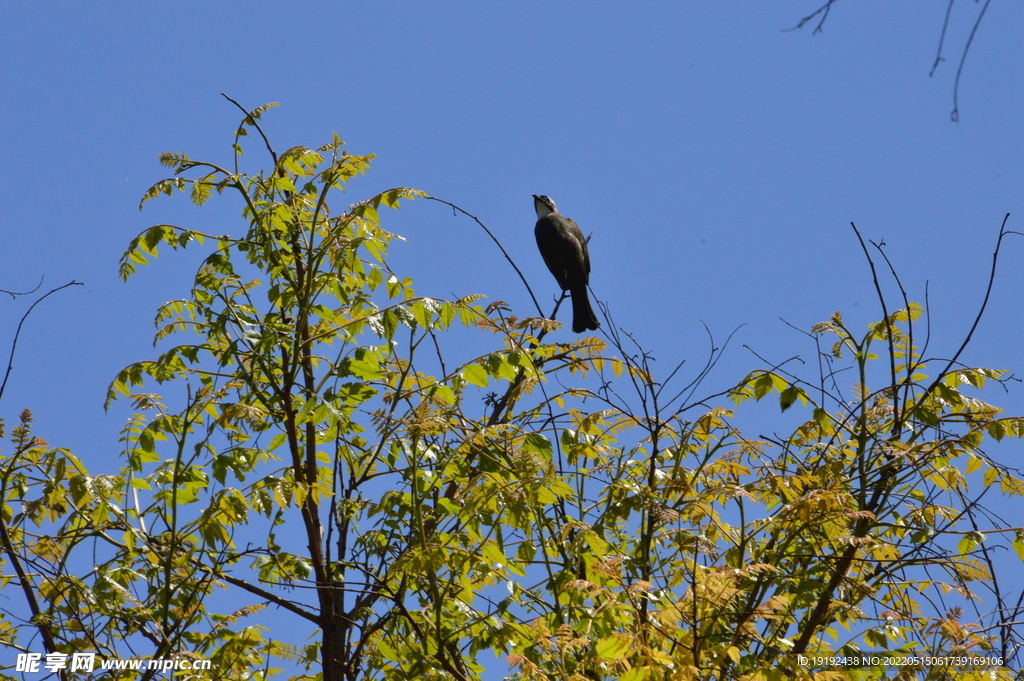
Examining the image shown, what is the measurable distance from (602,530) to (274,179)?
83.8 inches

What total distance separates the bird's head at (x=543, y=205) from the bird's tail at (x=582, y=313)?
1.89m

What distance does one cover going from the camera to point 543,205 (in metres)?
11.3

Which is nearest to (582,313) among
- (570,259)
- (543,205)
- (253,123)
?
(570,259)

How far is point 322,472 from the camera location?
4.09 m

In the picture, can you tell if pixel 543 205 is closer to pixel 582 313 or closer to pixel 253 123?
pixel 582 313

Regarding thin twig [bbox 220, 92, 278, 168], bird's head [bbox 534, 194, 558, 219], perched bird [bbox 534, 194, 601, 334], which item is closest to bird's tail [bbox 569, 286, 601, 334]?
perched bird [bbox 534, 194, 601, 334]

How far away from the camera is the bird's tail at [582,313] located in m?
9.30

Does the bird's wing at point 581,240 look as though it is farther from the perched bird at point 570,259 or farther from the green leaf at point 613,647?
the green leaf at point 613,647

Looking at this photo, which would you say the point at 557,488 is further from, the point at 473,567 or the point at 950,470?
the point at 950,470

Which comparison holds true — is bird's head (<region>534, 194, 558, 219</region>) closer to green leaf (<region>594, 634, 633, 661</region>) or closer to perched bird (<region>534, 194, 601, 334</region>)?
perched bird (<region>534, 194, 601, 334</region>)

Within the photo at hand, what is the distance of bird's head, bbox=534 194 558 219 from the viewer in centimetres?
1119

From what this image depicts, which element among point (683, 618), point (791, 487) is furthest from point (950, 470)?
point (683, 618)

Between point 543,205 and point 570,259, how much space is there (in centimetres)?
188

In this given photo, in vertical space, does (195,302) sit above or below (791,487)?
above
